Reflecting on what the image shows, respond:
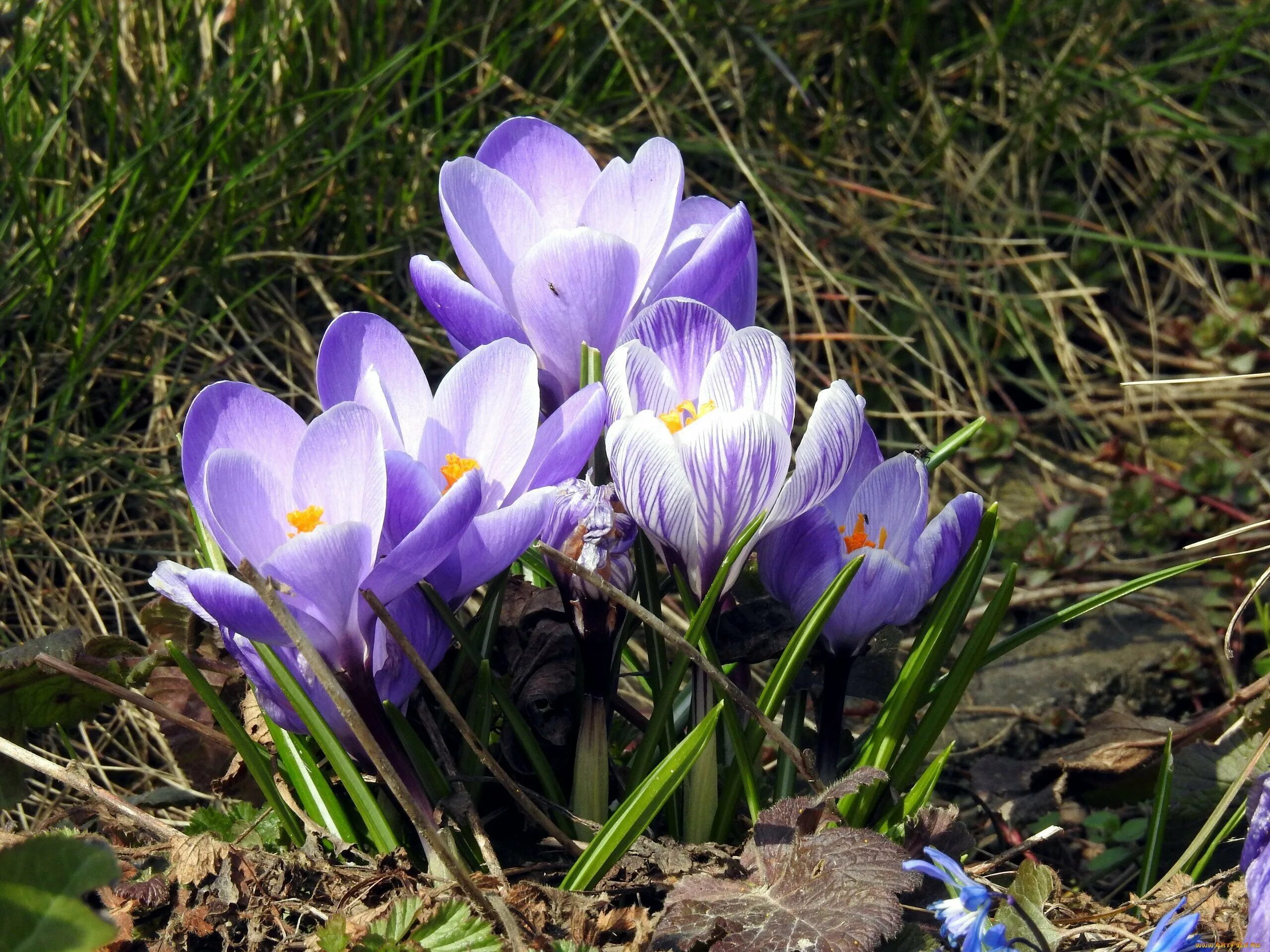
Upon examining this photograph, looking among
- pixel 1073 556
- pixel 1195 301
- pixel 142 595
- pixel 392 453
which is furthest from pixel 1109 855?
Answer: pixel 1195 301

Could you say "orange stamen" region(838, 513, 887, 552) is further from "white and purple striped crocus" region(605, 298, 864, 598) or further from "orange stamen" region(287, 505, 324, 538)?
"orange stamen" region(287, 505, 324, 538)

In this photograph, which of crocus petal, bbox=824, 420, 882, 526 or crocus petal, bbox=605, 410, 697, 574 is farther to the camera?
Result: crocus petal, bbox=824, 420, 882, 526

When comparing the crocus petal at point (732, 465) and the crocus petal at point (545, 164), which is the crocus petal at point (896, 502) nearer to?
the crocus petal at point (732, 465)

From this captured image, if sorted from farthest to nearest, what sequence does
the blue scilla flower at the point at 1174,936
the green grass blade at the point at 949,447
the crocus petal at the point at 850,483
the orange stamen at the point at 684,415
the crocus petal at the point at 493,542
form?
1. the green grass blade at the point at 949,447
2. the crocus petal at the point at 850,483
3. the orange stamen at the point at 684,415
4. the crocus petal at the point at 493,542
5. the blue scilla flower at the point at 1174,936

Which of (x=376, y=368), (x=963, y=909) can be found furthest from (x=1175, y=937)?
(x=376, y=368)

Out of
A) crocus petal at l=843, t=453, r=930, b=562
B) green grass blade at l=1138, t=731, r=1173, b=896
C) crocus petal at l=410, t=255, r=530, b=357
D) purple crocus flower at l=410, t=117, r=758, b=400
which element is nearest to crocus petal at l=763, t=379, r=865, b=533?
crocus petal at l=843, t=453, r=930, b=562

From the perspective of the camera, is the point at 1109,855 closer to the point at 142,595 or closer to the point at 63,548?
the point at 142,595

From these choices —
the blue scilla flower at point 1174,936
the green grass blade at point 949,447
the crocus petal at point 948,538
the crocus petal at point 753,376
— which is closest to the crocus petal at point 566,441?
the crocus petal at point 753,376
